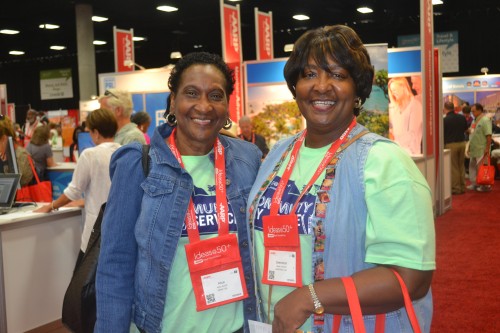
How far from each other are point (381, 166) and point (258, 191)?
0.38 m

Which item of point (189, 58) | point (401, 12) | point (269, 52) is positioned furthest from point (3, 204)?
point (401, 12)

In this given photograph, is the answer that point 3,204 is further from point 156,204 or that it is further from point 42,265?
point 156,204

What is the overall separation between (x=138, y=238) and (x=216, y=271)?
0.23 metres

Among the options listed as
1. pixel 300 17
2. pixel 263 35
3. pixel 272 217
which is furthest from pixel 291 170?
pixel 300 17

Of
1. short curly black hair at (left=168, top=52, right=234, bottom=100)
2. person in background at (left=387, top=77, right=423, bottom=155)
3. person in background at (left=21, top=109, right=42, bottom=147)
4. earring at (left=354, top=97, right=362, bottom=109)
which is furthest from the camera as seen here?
person in background at (left=21, top=109, right=42, bottom=147)

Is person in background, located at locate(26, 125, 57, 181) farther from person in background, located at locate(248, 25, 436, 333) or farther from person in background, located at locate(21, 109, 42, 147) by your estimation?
person in background, located at locate(248, 25, 436, 333)

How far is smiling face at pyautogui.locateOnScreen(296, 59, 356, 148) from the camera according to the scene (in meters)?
1.41

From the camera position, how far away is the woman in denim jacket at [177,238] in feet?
5.07

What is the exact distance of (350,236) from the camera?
126 cm

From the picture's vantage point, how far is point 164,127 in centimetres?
174

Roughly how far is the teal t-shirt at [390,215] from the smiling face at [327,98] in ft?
0.50

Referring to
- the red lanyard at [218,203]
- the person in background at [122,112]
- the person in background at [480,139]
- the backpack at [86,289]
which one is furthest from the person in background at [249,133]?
the red lanyard at [218,203]

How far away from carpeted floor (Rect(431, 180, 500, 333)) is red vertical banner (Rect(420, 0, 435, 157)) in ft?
3.71

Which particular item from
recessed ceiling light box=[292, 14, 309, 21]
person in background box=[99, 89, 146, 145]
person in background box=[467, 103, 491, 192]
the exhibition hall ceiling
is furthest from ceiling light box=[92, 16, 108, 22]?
person in background box=[99, 89, 146, 145]
